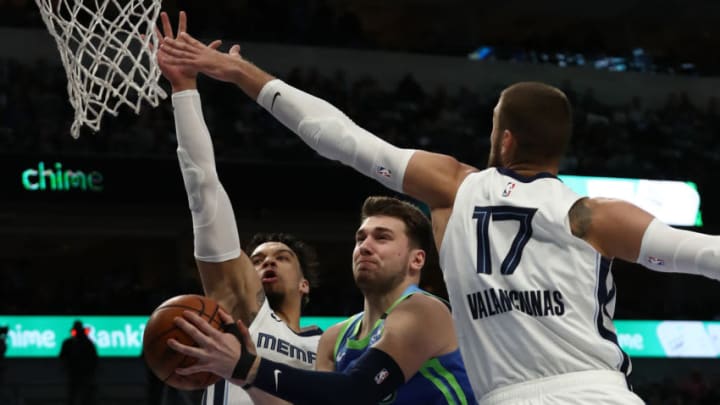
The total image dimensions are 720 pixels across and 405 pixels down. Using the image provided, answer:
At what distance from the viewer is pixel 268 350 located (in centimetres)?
451

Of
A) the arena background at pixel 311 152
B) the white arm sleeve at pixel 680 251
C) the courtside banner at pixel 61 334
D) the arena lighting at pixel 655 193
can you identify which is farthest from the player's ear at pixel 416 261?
the arena lighting at pixel 655 193

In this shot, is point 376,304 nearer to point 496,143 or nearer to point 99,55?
point 496,143

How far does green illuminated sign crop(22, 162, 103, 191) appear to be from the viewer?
12836 millimetres

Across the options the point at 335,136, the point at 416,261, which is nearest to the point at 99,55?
the point at 416,261

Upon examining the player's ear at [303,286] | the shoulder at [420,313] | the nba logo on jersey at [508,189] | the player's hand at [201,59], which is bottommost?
the player's ear at [303,286]

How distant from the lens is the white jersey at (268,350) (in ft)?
14.8

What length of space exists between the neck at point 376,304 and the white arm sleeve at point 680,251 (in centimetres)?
155

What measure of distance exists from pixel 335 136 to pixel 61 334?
10.5m

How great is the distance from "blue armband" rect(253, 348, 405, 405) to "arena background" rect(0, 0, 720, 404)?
7709mm

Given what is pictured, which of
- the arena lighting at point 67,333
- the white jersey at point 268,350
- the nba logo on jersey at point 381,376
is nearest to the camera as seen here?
the nba logo on jersey at point 381,376

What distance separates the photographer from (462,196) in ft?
9.91

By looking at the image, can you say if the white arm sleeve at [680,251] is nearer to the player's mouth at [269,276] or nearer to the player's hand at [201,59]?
the player's hand at [201,59]

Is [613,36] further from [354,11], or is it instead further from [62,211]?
[62,211]

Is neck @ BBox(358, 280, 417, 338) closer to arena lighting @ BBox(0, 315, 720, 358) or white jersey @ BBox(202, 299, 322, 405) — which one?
white jersey @ BBox(202, 299, 322, 405)
